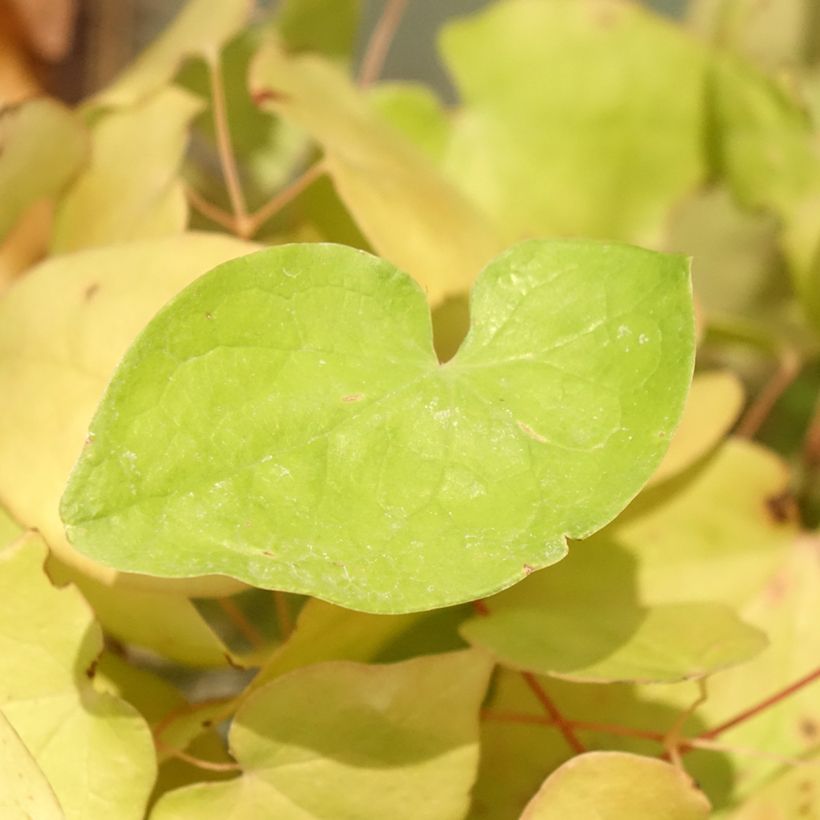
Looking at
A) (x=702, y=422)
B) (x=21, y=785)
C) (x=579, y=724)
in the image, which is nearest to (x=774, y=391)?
(x=702, y=422)

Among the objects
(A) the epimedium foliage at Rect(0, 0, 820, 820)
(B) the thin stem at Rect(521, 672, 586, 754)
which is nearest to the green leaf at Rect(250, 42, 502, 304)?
(A) the epimedium foliage at Rect(0, 0, 820, 820)

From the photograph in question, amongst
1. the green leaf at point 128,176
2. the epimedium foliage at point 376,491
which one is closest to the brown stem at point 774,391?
the epimedium foliage at point 376,491

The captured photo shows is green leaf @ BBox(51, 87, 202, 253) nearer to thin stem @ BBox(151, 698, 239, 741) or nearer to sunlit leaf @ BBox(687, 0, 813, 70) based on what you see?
thin stem @ BBox(151, 698, 239, 741)

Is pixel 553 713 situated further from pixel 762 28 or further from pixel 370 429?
pixel 762 28

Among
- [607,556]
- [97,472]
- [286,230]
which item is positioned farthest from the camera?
[286,230]

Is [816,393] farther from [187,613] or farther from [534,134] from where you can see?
[187,613]

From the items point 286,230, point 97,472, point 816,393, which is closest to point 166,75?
point 286,230

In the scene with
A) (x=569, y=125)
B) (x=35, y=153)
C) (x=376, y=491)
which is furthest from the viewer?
(x=569, y=125)

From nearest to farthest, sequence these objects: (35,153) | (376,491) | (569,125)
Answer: (376,491)
(35,153)
(569,125)
